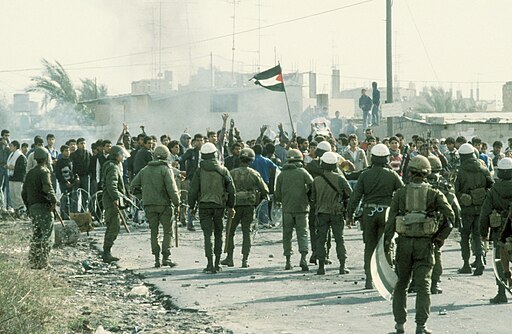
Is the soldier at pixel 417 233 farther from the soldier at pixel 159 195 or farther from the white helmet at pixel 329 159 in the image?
the soldier at pixel 159 195

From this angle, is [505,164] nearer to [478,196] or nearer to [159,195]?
[478,196]

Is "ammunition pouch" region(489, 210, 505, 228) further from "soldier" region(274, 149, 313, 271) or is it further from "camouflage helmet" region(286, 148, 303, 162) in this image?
"camouflage helmet" region(286, 148, 303, 162)

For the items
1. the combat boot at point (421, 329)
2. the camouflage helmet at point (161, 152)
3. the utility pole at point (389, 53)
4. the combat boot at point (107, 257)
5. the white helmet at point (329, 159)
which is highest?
the utility pole at point (389, 53)

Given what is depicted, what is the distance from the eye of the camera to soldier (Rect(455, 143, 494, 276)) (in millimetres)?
14977

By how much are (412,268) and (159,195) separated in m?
6.79

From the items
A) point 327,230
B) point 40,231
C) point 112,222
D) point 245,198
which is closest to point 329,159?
point 327,230

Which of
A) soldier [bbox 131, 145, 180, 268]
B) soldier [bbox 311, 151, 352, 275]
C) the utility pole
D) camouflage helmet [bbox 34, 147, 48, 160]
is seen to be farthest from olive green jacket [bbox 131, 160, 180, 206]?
the utility pole

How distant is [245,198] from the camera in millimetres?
16547

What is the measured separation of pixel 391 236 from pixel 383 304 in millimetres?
1798

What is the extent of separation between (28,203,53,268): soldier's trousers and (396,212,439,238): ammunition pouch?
7.15 meters

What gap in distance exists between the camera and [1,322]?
1005 cm

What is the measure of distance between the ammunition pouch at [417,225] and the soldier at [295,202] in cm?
543

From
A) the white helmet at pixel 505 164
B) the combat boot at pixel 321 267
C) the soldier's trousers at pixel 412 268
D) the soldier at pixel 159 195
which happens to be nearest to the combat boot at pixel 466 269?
the combat boot at pixel 321 267

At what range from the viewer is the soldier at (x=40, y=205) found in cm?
1591
